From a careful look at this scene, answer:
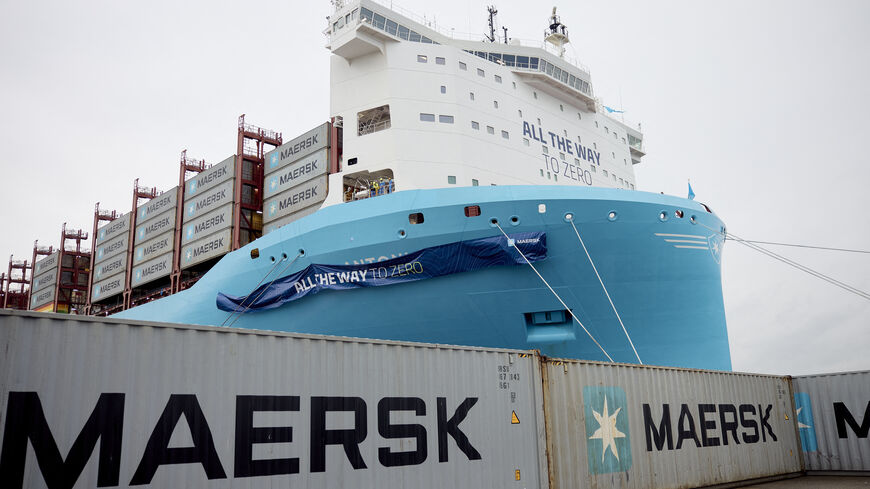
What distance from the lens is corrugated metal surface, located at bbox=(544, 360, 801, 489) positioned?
31.9 ft

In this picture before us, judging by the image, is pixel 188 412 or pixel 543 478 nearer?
pixel 188 412

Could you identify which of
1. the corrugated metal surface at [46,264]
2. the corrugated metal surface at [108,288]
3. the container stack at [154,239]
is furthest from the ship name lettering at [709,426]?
the corrugated metal surface at [46,264]

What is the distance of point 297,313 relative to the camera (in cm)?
1652

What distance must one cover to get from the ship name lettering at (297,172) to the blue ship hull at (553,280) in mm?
5784

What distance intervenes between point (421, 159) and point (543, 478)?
10.7 m

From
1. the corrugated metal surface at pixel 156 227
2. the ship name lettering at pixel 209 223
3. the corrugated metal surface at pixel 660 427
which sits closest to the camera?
the corrugated metal surface at pixel 660 427

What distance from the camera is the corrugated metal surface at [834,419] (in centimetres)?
1332

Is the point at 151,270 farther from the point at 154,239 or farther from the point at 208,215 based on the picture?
the point at 208,215

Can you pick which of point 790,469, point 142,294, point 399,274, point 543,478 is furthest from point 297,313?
point 142,294

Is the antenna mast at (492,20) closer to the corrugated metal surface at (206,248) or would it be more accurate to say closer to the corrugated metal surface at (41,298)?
the corrugated metal surface at (206,248)

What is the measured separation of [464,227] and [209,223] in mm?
→ 14560

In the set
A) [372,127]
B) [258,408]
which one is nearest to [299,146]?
[372,127]

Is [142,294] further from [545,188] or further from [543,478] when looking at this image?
Result: [543,478]

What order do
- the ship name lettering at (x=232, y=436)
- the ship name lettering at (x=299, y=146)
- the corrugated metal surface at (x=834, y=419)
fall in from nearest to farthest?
the ship name lettering at (x=232, y=436) < the corrugated metal surface at (x=834, y=419) < the ship name lettering at (x=299, y=146)
